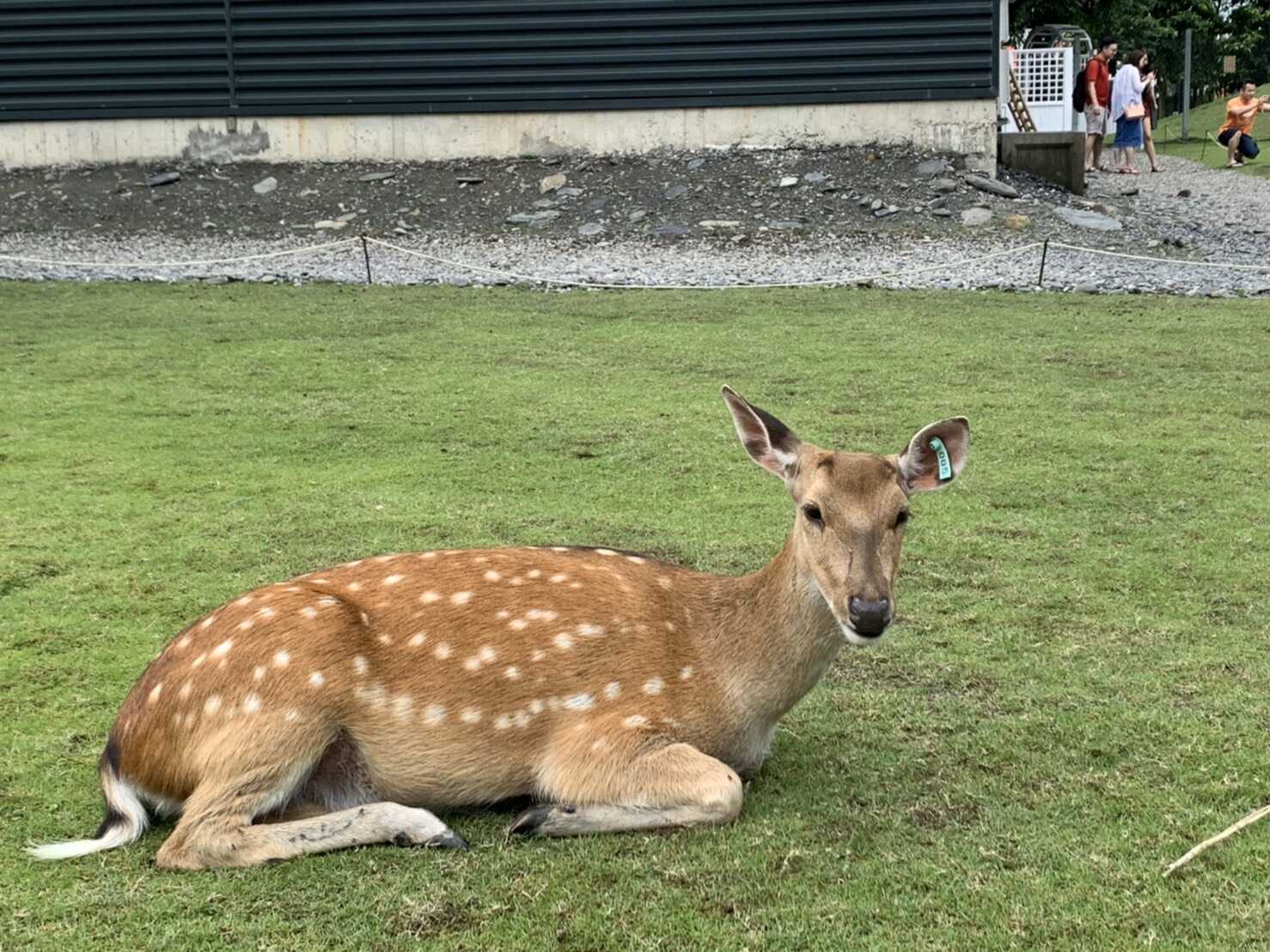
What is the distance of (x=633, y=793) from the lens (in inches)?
161

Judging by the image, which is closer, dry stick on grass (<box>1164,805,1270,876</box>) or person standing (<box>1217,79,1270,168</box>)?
dry stick on grass (<box>1164,805,1270,876</box>)

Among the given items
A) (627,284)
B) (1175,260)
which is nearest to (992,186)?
(1175,260)

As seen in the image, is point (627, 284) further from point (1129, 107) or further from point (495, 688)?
point (1129, 107)

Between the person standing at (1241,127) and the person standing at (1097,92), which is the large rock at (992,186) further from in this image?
the person standing at (1241,127)

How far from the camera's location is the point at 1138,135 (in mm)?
26891

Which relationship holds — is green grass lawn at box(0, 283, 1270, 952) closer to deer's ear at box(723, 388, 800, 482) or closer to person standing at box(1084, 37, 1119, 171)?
deer's ear at box(723, 388, 800, 482)

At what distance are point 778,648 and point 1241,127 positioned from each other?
29.1 meters

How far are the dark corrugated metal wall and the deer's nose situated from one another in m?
17.0

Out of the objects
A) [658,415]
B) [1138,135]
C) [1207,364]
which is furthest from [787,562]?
[1138,135]

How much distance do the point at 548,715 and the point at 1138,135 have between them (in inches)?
1004

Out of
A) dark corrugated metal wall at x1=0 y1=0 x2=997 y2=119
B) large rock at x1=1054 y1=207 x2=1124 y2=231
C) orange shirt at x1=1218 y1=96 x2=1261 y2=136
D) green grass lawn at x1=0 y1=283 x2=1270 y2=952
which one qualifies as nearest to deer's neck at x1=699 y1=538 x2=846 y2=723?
green grass lawn at x1=0 y1=283 x2=1270 y2=952

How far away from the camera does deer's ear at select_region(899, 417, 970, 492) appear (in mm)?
4500

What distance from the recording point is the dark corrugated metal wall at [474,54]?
1991 cm

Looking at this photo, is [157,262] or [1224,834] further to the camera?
[157,262]
